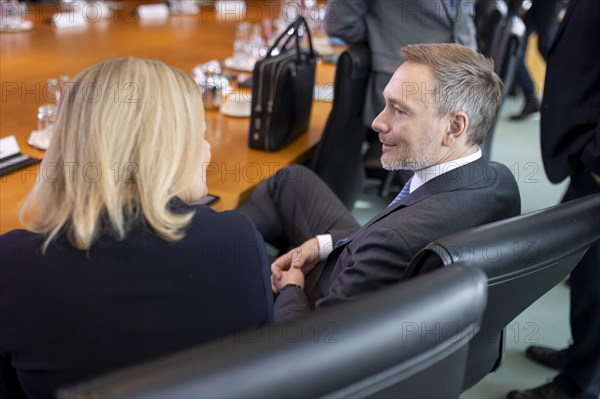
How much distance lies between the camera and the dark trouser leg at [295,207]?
2213mm

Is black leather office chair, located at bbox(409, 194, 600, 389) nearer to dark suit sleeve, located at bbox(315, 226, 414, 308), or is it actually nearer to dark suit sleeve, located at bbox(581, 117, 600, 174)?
dark suit sleeve, located at bbox(315, 226, 414, 308)

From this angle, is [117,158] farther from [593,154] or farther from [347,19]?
[347,19]

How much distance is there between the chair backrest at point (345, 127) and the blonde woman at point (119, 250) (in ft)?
4.33

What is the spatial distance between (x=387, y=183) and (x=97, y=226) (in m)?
2.87

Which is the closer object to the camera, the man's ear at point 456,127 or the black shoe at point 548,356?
the man's ear at point 456,127

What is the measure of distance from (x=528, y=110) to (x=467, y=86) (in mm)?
4302

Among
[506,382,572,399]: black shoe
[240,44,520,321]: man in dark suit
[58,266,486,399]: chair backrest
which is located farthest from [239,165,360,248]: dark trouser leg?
[58,266,486,399]: chair backrest

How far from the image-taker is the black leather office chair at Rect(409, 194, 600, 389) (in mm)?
1113

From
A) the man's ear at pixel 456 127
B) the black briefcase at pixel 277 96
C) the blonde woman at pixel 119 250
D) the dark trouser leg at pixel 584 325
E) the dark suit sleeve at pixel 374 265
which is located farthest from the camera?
the black briefcase at pixel 277 96

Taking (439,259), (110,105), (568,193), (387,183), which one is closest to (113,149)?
(110,105)

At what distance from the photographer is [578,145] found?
218 cm

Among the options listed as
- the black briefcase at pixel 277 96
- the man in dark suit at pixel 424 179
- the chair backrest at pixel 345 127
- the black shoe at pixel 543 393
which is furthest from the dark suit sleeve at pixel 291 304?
the black shoe at pixel 543 393

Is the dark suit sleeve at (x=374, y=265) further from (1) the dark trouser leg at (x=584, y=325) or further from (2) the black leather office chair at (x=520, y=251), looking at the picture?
(1) the dark trouser leg at (x=584, y=325)

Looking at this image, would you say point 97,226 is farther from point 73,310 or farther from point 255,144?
point 255,144
